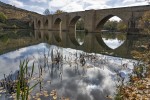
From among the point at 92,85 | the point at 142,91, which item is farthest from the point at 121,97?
the point at 92,85

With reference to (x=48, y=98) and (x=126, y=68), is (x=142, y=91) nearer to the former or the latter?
(x=48, y=98)

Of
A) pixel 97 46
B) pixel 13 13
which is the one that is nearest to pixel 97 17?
pixel 97 46

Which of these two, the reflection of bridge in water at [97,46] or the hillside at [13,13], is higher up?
the hillside at [13,13]

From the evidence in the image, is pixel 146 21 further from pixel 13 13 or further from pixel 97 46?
pixel 13 13

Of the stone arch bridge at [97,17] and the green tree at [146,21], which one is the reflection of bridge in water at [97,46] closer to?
the green tree at [146,21]

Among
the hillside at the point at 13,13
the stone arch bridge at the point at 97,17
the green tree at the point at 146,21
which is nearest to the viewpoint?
the green tree at the point at 146,21

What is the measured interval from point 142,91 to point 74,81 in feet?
10.4

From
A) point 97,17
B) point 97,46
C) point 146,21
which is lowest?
point 97,46

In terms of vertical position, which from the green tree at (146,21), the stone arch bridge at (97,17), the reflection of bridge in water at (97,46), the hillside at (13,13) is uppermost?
the hillside at (13,13)

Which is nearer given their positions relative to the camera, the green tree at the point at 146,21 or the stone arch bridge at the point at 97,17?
the green tree at the point at 146,21

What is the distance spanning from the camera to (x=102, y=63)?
39.3ft

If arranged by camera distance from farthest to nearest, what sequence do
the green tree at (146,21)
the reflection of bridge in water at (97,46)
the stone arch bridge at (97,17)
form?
the stone arch bridge at (97,17), the green tree at (146,21), the reflection of bridge in water at (97,46)

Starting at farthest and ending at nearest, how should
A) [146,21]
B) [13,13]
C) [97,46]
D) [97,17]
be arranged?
[13,13], [97,17], [146,21], [97,46]

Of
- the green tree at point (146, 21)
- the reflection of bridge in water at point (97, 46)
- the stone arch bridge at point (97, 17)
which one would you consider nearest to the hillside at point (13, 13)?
the stone arch bridge at point (97, 17)
